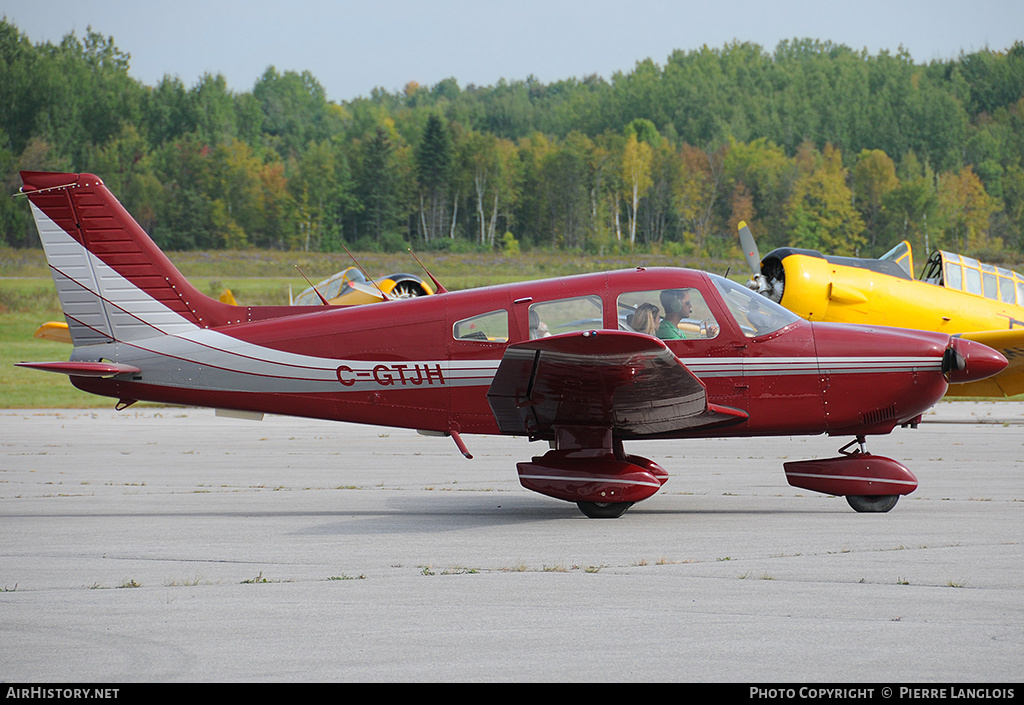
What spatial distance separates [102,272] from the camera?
955 cm

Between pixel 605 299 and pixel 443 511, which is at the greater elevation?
pixel 605 299

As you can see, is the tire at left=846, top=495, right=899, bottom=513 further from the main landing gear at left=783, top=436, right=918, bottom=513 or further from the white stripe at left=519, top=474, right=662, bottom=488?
the white stripe at left=519, top=474, right=662, bottom=488

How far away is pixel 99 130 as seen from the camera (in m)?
102

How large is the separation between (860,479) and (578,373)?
109 inches

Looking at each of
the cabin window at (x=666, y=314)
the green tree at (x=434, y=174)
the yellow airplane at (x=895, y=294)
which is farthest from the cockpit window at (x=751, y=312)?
the green tree at (x=434, y=174)

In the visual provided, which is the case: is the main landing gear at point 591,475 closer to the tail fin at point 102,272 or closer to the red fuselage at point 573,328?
the red fuselage at point 573,328

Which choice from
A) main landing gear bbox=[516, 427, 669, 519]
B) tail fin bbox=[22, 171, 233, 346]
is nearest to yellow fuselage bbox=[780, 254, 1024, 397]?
main landing gear bbox=[516, 427, 669, 519]

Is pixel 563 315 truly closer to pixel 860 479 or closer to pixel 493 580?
pixel 860 479

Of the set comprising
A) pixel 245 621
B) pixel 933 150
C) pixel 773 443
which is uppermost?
pixel 933 150

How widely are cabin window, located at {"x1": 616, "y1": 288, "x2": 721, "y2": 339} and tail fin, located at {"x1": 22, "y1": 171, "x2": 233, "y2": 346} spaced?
161 inches

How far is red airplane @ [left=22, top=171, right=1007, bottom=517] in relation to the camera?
8320mm

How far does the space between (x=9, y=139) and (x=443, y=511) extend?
3897 inches

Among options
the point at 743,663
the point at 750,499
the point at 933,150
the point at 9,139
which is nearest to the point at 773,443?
the point at 750,499

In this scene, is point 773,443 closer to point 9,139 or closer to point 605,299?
point 605,299
